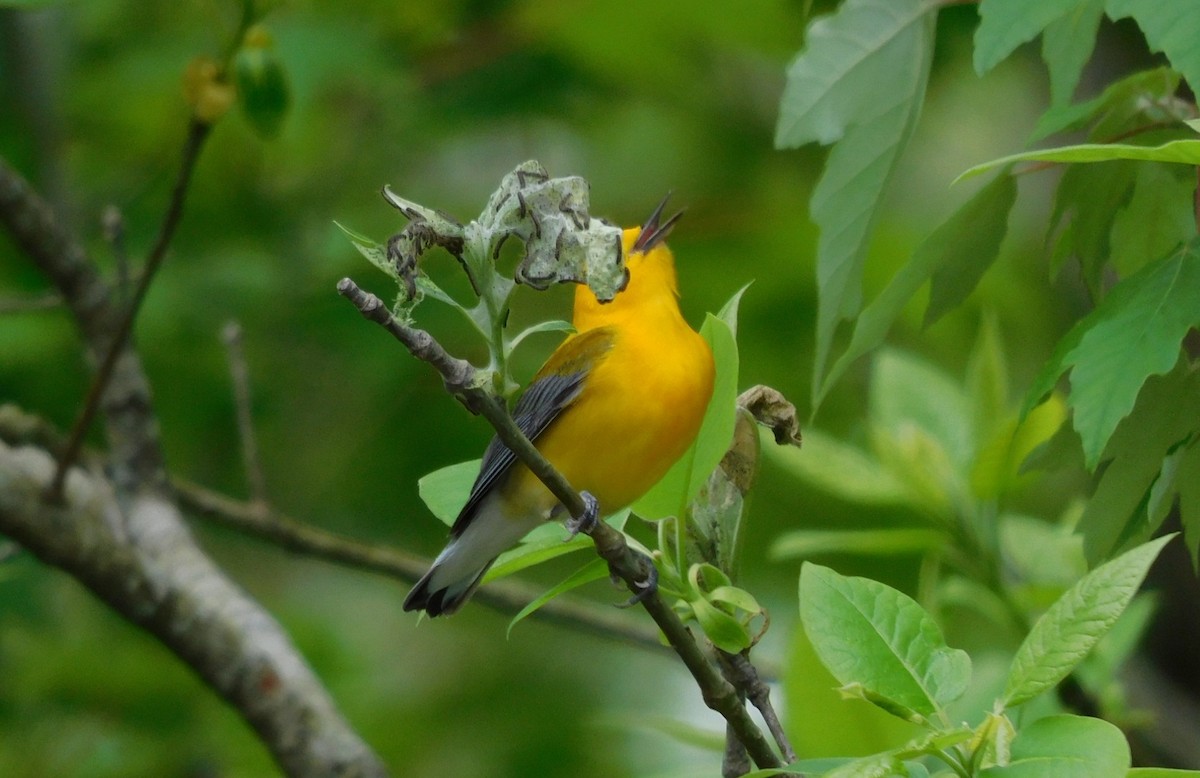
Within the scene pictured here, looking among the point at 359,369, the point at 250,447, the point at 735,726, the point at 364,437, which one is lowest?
the point at 364,437

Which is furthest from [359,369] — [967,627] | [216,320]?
[967,627]

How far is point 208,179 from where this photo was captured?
185 inches

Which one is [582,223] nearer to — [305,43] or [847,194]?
[847,194]

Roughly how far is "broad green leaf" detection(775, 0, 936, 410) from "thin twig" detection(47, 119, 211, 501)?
4.10 ft

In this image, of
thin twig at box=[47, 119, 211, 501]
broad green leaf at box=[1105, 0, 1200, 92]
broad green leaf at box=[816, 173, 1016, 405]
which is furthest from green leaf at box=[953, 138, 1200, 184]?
thin twig at box=[47, 119, 211, 501]

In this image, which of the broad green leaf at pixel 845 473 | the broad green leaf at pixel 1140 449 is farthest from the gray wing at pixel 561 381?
the broad green leaf at pixel 1140 449

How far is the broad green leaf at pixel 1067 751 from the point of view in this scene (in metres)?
1.21

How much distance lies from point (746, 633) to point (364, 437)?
11.8 ft

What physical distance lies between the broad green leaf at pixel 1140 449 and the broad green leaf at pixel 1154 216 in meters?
0.22

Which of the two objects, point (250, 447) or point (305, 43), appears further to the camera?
point (305, 43)

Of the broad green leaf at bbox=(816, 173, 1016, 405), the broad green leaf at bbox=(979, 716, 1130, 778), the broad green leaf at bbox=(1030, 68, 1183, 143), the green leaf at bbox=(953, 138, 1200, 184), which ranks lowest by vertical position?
the broad green leaf at bbox=(979, 716, 1130, 778)

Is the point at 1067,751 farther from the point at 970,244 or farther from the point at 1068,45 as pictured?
the point at 1068,45

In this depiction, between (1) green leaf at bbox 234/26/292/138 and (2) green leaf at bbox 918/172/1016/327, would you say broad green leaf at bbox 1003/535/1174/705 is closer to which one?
(2) green leaf at bbox 918/172/1016/327

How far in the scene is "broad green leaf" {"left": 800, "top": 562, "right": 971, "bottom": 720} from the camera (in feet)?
4.58
